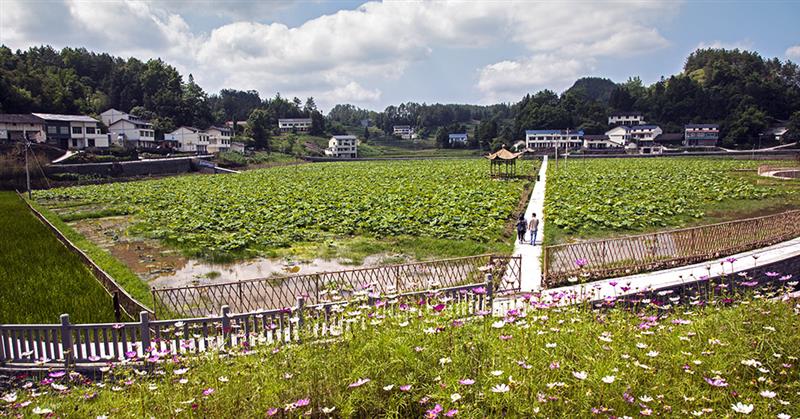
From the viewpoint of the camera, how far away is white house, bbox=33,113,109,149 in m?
56.2

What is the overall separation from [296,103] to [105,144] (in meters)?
69.7

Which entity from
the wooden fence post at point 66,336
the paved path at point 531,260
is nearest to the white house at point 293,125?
the paved path at point 531,260

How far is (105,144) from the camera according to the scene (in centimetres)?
6325

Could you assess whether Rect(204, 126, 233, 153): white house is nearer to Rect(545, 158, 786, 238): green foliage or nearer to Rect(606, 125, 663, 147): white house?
Rect(545, 158, 786, 238): green foliage

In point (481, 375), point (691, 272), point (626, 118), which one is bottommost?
point (691, 272)

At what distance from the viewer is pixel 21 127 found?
52.1 metres

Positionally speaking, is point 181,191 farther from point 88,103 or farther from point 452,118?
point 452,118

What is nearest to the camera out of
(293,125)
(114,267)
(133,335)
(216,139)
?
(133,335)

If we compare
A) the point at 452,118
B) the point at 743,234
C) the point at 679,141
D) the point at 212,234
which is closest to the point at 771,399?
the point at 743,234

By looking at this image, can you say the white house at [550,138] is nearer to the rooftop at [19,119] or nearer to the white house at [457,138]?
the white house at [457,138]

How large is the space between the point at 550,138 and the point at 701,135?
86.8 feet

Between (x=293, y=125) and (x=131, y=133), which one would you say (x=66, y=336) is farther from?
(x=293, y=125)

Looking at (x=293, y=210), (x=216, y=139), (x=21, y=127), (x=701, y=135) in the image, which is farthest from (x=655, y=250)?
(x=701, y=135)

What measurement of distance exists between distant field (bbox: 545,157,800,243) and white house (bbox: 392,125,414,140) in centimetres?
10431
